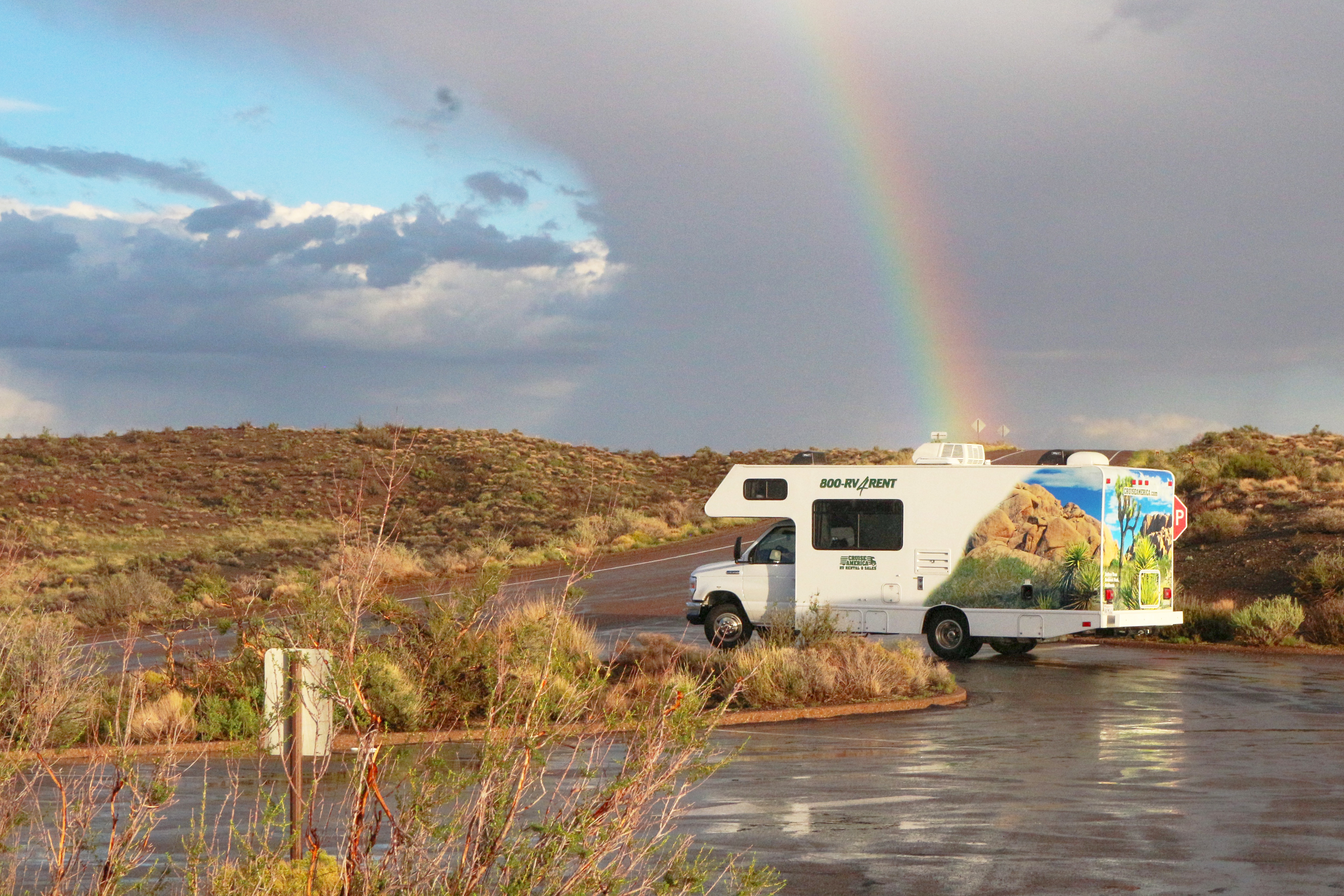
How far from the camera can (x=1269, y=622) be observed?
24.2 m

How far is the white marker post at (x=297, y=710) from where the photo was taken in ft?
18.9

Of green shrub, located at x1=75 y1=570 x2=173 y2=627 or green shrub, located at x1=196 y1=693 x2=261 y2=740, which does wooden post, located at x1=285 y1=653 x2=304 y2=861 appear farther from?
green shrub, located at x1=75 y1=570 x2=173 y2=627

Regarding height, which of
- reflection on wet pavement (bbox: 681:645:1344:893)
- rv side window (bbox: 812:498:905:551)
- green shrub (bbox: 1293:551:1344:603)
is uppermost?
rv side window (bbox: 812:498:905:551)

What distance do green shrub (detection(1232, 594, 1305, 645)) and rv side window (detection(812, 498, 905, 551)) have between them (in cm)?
708

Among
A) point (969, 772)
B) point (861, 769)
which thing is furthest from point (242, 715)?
point (969, 772)

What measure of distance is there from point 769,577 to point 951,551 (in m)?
2.92

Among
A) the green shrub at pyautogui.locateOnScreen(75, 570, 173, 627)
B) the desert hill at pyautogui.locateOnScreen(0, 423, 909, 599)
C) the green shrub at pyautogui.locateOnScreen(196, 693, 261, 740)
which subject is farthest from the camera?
the desert hill at pyautogui.locateOnScreen(0, 423, 909, 599)

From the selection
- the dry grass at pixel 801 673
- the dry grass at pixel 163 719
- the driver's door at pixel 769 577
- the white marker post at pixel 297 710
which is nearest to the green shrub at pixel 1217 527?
the driver's door at pixel 769 577

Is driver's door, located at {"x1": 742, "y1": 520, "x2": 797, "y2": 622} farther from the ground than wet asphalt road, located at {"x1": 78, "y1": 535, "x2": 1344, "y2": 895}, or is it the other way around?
driver's door, located at {"x1": 742, "y1": 520, "x2": 797, "y2": 622}

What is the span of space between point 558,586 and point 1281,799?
839 inches

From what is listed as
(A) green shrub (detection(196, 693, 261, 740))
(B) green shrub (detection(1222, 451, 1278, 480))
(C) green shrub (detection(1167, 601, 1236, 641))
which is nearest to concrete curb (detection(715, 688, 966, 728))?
(A) green shrub (detection(196, 693, 261, 740))

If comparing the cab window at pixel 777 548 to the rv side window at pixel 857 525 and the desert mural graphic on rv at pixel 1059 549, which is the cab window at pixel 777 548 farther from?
→ the desert mural graphic on rv at pixel 1059 549

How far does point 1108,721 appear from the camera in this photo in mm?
15234

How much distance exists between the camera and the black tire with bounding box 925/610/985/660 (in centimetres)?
2158
